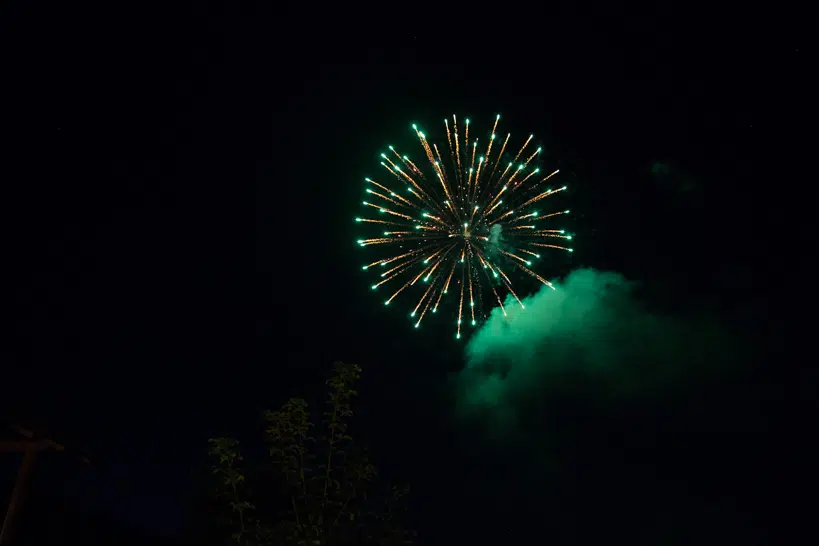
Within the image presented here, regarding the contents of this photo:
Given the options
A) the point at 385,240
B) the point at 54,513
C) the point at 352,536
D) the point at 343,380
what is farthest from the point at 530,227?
the point at 54,513

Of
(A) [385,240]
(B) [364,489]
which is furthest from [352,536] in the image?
(A) [385,240]

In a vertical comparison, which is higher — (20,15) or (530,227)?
(530,227)

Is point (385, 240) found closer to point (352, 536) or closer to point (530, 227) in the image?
point (530, 227)

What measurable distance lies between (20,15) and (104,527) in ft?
25.5

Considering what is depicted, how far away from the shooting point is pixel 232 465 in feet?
27.9

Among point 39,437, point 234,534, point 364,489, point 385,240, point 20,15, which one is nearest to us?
point 20,15

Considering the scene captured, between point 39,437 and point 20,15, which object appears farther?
point 39,437

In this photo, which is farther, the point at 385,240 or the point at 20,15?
the point at 385,240

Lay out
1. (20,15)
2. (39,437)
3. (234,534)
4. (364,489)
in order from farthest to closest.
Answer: (364,489) < (234,534) < (39,437) < (20,15)

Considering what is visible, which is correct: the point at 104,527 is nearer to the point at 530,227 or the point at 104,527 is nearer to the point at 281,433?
the point at 281,433

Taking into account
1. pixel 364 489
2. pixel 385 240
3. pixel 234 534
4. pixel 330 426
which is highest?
pixel 385 240

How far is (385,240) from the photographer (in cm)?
→ 1304

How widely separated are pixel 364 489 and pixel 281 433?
46.0 inches

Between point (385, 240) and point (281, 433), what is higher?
point (385, 240)
